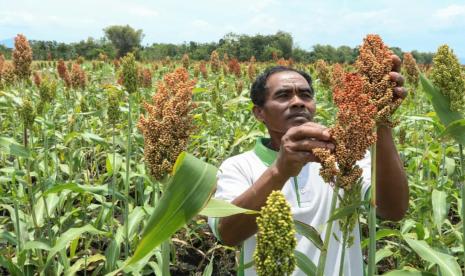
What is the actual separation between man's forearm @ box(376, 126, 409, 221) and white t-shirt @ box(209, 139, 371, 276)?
0.64 feet

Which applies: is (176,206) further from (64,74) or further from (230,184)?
(64,74)

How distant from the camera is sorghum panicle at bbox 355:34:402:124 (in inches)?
45.9

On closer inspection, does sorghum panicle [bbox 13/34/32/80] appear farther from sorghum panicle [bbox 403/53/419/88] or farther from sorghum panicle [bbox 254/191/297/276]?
sorghum panicle [bbox 254/191/297/276]

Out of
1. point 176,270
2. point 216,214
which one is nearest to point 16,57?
point 176,270

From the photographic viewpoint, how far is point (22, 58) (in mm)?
4539

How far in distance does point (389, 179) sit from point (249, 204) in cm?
59

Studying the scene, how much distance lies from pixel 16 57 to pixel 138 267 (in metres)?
2.80

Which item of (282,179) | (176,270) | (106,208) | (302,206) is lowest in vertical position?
(176,270)

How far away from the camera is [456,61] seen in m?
1.62

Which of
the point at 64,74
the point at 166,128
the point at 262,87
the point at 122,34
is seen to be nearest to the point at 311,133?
the point at 166,128

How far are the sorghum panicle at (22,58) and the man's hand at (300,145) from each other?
3780 mm

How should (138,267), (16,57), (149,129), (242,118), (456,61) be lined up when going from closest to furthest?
(149,129) < (456,61) < (138,267) < (16,57) < (242,118)

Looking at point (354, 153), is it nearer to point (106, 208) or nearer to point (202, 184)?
point (202, 184)

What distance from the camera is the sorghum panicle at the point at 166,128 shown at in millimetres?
1439
